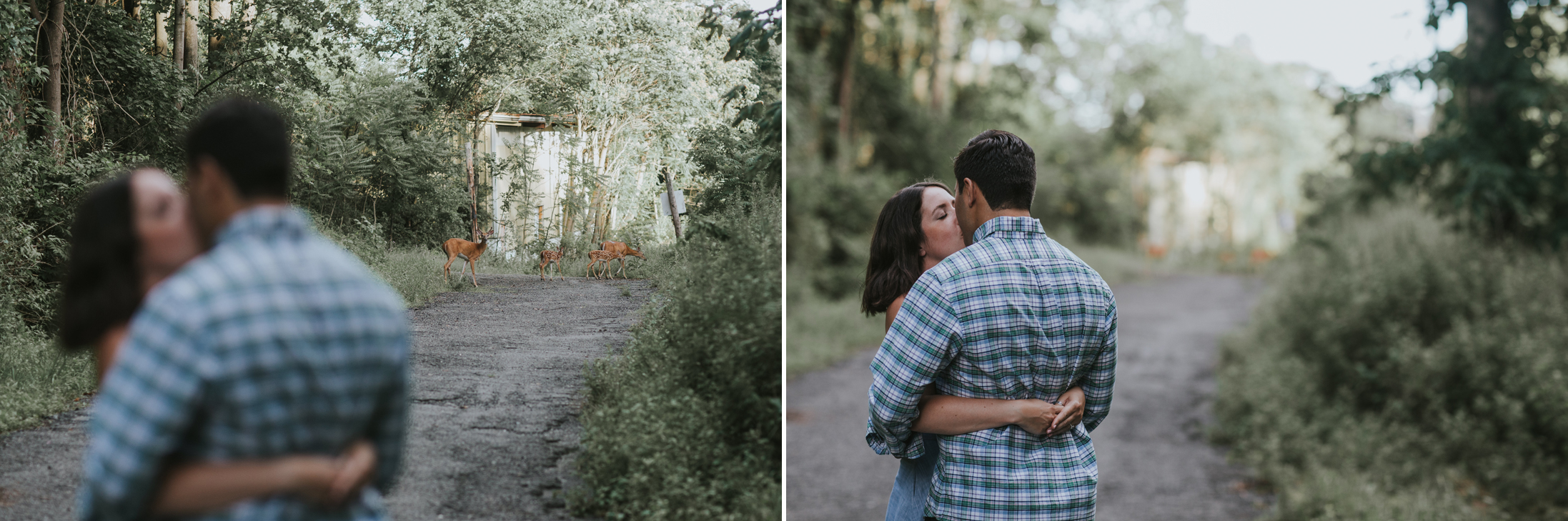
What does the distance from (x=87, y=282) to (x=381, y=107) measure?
1416 millimetres

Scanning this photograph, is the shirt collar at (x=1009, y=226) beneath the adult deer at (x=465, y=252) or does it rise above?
above

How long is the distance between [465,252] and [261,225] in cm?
160

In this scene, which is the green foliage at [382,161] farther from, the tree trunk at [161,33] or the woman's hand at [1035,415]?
the woman's hand at [1035,415]

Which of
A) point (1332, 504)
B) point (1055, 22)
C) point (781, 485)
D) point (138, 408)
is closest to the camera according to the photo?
point (138, 408)

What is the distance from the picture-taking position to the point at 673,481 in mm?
2857

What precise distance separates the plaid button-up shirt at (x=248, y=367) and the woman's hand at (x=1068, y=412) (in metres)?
1.15

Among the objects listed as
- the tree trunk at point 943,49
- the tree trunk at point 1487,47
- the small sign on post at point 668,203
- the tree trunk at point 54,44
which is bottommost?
the small sign on post at point 668,203

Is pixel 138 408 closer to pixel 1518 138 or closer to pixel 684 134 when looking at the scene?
pixel 684 134

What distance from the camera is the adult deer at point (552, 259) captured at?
283 cm

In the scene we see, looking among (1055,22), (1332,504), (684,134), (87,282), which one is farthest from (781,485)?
(1055,22)

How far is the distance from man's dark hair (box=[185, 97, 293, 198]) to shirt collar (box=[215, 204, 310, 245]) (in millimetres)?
28

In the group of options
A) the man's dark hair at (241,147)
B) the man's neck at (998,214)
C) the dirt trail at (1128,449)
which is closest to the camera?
the man's dark hair at (241,147)

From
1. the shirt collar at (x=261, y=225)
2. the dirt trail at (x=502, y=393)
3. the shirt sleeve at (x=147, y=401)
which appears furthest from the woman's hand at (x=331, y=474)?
the dirt trail at (x=502, y=393)

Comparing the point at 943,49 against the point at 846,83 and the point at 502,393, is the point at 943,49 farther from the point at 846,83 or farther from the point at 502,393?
the point at 502,393
